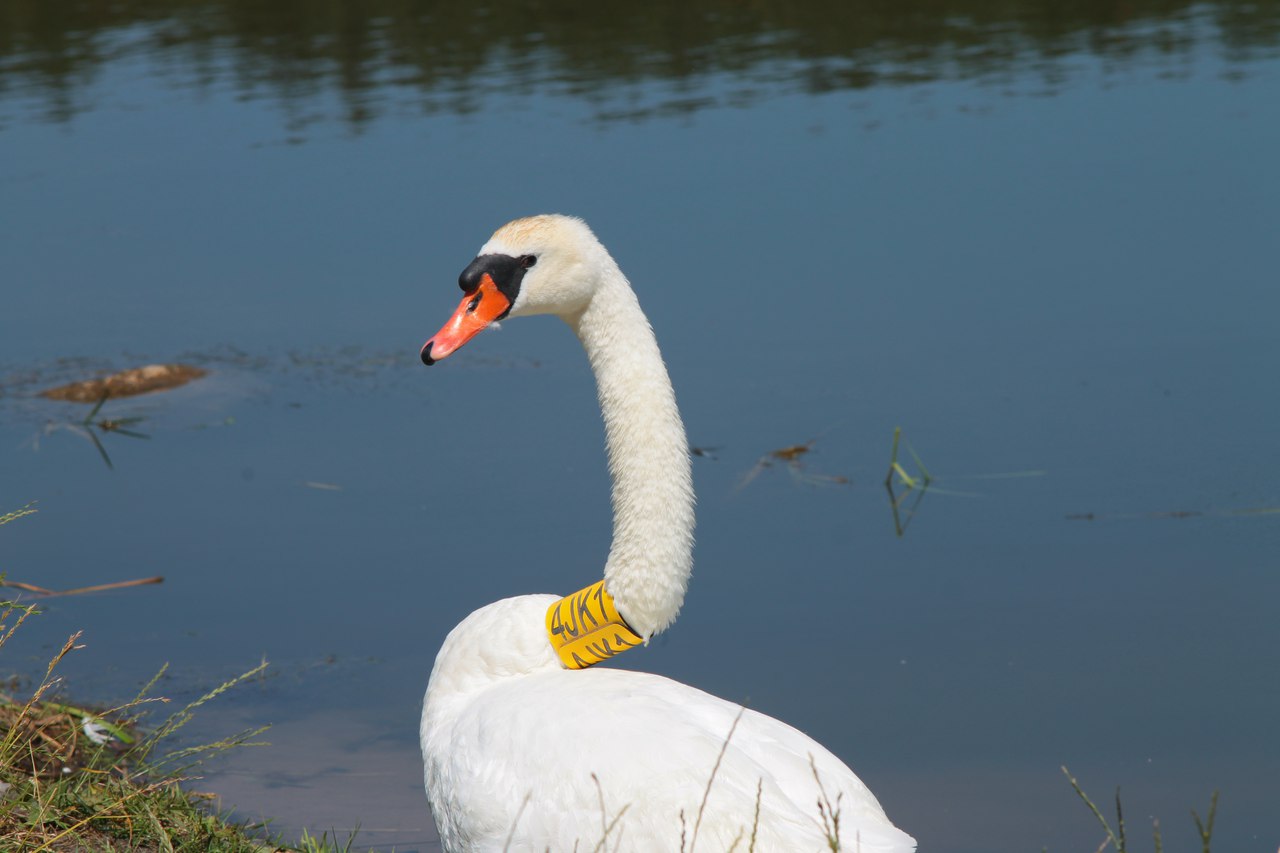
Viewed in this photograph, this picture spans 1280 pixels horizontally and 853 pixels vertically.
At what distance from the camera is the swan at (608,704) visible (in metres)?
3.28

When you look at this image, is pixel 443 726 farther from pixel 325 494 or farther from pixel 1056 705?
pixel 325 494

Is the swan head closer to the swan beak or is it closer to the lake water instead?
the swan beak

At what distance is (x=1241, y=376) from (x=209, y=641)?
187 inches

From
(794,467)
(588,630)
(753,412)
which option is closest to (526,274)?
(588,630)

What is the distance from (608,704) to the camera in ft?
11.8

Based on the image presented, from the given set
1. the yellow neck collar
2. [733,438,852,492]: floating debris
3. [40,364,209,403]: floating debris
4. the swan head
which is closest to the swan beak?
the swan head

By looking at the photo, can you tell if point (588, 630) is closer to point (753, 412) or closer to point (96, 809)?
point (96, 809)

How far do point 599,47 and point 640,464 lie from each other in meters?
11.6

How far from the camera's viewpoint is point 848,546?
21.2 ft

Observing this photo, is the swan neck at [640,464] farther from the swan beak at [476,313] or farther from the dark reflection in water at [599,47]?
the dark reflection in water at [599,47]

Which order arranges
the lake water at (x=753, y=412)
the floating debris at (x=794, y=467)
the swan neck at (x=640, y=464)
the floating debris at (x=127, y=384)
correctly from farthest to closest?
the floating debris at (x=127, y=384)
the floating debris at (x=794, y=467)
the lake water at (x=753, y=412)
the swan neck at (x=640, y=464)

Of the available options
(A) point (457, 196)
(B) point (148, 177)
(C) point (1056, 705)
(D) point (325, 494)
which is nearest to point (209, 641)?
(D) point (325, 494)

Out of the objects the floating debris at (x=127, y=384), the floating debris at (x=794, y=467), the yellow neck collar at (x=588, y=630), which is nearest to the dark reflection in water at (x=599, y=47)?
the floating debris at (x=127, y=384)

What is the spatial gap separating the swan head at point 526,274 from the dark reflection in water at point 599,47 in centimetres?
829
